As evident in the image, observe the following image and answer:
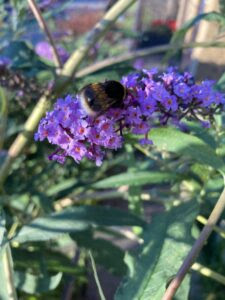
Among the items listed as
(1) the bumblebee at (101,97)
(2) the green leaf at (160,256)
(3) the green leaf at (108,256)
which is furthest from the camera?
(3) the green leaf at (108,256)

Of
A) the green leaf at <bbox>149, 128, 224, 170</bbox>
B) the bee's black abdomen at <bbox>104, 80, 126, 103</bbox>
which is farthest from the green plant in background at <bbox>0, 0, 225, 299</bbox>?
the bee's black abdomen at <bbox>104, 80, 126, 103</bbox>

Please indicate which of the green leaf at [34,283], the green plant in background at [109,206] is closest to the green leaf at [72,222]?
the green plant in background at [109,206]

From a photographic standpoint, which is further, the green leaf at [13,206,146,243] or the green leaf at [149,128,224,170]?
the green leaf at [13,206,146,243]

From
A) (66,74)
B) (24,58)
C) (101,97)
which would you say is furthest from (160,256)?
(24,58)

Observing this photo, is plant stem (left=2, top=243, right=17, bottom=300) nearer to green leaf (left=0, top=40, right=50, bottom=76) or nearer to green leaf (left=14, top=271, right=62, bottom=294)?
green leaf (left=14, top=271, right=62, bottom=294)

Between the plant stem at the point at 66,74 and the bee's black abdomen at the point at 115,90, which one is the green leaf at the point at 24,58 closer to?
the plant stem at the point at 66,74

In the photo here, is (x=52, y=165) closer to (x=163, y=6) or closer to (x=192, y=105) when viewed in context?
(x=192, y=105)
